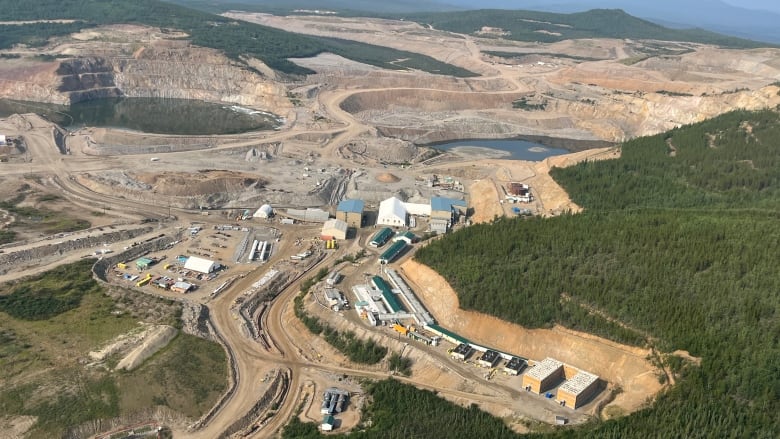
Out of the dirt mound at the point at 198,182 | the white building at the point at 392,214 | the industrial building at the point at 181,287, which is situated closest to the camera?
the industrial building at the point at 181,287

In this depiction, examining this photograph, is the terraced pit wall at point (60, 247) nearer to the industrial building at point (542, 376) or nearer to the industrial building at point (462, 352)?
the industrial building at point (462, 352)

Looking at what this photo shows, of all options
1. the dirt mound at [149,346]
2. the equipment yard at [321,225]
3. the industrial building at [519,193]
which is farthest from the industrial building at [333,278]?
the industrial building at [519,193]

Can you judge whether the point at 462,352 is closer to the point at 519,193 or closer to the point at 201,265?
A: the point at 201,265

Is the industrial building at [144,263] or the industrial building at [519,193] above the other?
the industrial building at [519,193]

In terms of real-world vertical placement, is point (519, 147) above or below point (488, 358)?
above

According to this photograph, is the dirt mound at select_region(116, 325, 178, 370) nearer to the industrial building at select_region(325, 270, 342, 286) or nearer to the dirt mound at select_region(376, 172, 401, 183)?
the industrial building at select_region(325, 270, 342, 286)

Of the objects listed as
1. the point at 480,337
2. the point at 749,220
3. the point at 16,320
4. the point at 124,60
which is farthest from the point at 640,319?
the point at 124,60

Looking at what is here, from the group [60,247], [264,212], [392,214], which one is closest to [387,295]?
[392,214]
